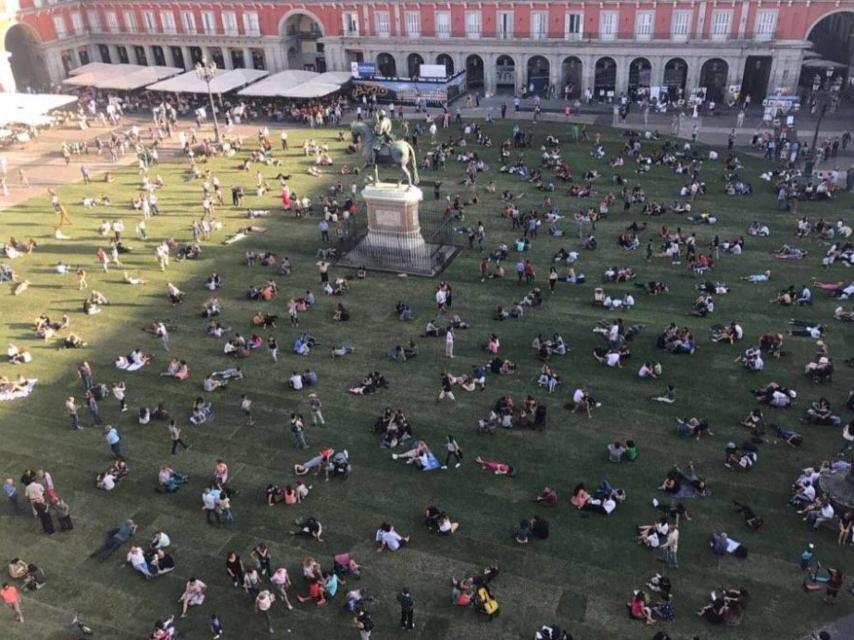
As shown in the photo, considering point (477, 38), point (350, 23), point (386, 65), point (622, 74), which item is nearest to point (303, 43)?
point (350, 23)

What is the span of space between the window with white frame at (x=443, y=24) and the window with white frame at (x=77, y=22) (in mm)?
39397

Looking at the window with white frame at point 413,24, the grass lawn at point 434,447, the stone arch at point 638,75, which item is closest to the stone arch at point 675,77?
the stone arch at point 638,75

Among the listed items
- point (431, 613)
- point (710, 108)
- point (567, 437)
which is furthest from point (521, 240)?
point (710, 108)

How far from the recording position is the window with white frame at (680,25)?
2388 inches

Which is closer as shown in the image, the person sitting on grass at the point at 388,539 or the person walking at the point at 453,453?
the person sitting on grass at the point at 388,539

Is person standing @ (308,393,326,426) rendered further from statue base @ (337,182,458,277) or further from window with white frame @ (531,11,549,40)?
window with white frame @ (531,11,549,40)

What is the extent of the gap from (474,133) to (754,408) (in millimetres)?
36889

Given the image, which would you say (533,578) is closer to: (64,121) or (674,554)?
(674,554)

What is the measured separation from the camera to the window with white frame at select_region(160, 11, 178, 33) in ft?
246

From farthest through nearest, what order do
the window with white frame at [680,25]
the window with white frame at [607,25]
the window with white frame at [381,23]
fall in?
1. the window with white frame at [381,23]
2. the window with white frame at [607,25]
3. the window with white frame at [680,25]

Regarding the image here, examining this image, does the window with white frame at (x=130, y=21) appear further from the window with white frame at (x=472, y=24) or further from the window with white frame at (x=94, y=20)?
the window with white frame at (x=472, y=24)

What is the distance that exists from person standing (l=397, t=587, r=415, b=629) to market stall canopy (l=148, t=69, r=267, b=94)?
186ft

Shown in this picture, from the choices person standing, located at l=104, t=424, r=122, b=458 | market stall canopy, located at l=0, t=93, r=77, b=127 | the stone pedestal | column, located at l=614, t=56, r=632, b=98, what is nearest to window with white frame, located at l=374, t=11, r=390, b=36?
column, located at l=614, t=56, r=632, b=98

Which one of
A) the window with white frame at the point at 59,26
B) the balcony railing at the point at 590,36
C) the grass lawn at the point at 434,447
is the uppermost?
the window with white frame at the point at 59,26
